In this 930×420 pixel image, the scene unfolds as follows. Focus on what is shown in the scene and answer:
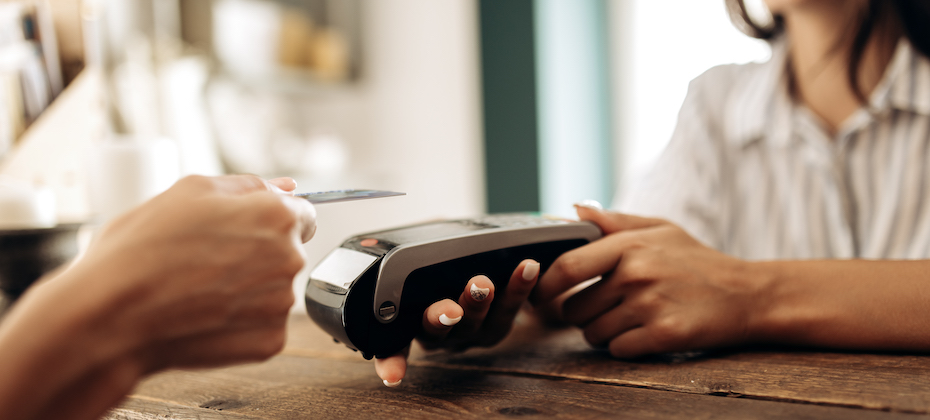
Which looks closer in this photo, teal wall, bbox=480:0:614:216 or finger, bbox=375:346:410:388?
finger, bbox=375:346:410:388

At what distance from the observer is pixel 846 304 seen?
391 mm

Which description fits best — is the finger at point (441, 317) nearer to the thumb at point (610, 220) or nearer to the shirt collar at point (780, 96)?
the thumb at point (610, 220)

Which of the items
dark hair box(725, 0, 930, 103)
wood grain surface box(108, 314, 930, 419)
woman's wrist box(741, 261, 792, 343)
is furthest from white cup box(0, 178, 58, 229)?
dark hair box(725, 0, 930, 103)

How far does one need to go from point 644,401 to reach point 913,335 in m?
0.22

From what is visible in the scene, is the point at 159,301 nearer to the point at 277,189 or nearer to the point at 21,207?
the point at 277,189

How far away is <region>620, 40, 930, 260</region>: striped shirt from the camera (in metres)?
0.69

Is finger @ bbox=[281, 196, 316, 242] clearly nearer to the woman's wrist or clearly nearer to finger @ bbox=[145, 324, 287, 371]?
finger @ bbox=[145, 324, 287, 371]

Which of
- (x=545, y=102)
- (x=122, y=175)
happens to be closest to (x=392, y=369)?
(x=122, y=175)

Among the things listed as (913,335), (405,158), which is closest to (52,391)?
(913,335)

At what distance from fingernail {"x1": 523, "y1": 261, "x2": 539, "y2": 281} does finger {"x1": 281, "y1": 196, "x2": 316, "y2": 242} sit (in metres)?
0.14

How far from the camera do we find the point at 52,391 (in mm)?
210

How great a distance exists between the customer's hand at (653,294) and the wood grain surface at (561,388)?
19 mm

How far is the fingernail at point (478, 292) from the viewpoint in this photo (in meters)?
0.34

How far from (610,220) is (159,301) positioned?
32 cm
